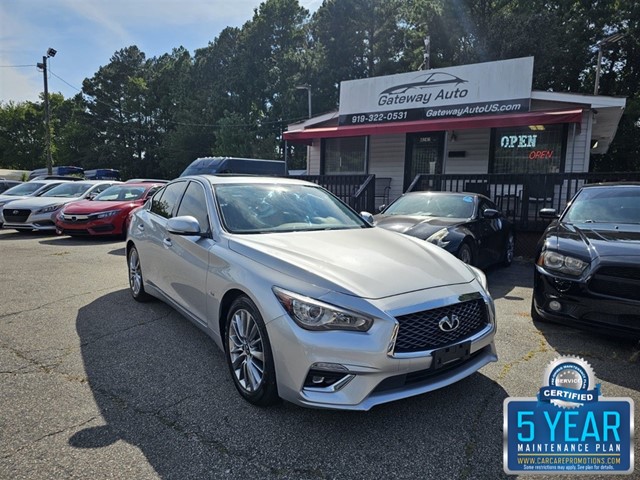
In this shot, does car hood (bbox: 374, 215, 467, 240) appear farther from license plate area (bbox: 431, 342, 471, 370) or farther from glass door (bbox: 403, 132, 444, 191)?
glass door (bbox: 403, 132, 444, 191)

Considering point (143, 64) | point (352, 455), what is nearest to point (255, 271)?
point (352, 455)

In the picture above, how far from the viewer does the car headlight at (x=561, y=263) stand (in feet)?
12.3

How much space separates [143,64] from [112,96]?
22.3 feet

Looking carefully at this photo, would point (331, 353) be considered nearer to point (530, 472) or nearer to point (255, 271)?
point (255, 271)

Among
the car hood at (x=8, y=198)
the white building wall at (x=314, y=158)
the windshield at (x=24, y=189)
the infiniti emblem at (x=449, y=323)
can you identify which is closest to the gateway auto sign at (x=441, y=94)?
the white building wall at (x=314, y=158)

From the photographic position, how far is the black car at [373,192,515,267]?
5805 mm

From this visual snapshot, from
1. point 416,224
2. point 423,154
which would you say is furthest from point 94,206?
point 423,154

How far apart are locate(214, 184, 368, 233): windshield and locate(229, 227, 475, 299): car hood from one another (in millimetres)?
219

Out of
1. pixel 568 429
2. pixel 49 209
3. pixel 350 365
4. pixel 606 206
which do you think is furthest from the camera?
pixel 49 209

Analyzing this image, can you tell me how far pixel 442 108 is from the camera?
1198cm

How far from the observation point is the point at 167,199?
4.61m

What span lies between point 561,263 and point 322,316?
2.77 meters

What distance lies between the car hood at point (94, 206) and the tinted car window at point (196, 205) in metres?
7.22

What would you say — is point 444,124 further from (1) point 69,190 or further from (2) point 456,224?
(1) point 69,190
